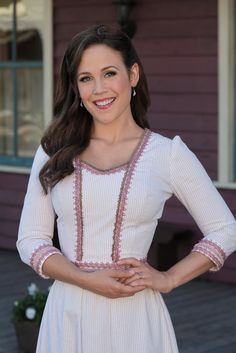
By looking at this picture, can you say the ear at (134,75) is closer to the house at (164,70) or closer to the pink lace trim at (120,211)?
the pink lace trim at (120,211)

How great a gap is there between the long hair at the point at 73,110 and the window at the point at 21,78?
681 cm

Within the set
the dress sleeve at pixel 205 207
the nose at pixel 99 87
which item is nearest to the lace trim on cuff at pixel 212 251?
the dress sleeve at pixel 205 207

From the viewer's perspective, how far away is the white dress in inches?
106

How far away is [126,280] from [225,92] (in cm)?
568

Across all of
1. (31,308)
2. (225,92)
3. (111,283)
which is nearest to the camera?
(111,283)

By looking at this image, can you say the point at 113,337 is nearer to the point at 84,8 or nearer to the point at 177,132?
the point at 177,132

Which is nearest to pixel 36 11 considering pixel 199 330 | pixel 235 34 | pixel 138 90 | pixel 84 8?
pixel 84 8

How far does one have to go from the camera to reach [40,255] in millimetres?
2707

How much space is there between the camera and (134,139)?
2.80 metres

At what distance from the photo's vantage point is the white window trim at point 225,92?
808 centimetres

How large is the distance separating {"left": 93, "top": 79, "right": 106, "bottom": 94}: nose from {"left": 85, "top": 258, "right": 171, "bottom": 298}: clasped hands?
454mm

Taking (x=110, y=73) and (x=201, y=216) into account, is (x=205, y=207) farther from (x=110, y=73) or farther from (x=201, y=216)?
(x=110, y=73)

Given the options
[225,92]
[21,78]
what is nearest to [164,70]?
[225,92]

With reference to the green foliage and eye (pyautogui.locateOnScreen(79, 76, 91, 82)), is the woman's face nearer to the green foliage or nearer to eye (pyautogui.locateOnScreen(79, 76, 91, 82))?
eye (pyautogui.locateOnScreen(79, 76, 91, 82))
